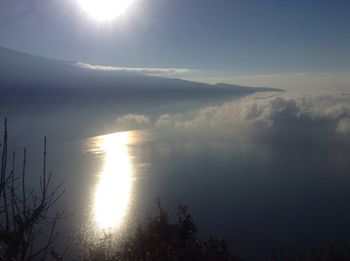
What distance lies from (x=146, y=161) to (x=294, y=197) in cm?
3119

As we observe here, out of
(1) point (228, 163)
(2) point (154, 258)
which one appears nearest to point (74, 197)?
(1) point (228, 163)

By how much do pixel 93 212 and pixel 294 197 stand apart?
2351 cm

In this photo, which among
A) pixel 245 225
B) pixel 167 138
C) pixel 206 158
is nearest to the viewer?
pixel 245 225

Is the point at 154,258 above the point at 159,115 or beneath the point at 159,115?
above

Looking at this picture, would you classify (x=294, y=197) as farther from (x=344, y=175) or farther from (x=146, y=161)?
(x=146, y=161)

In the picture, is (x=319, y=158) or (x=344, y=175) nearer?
(x=344, y=175)

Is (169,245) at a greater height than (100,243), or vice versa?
(169,245)

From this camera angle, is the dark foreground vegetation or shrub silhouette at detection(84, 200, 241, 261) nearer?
the dark foreground vegetation

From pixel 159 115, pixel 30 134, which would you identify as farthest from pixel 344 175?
pixel 159 115

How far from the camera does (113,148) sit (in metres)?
81.2

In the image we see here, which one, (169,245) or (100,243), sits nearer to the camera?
(169,245)

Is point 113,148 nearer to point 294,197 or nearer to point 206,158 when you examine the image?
point 206,158

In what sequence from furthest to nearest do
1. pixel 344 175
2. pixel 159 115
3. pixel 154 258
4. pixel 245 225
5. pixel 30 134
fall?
pixel 159 115 < pixel 30 134 < pixel 344 175 < pixel 245 225 < pixel 154 258

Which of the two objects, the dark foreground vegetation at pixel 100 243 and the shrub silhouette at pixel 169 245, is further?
the shrub silhouette at pixel 169 245
